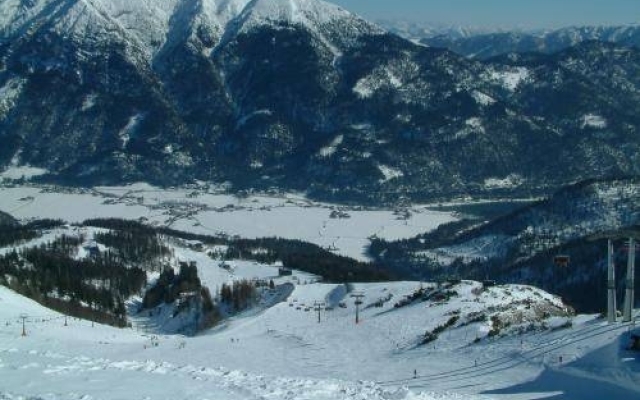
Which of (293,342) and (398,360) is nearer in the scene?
(398,360)

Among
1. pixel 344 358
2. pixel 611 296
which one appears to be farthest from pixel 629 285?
pixel 344 358

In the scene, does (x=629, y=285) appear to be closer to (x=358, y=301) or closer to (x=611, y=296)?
(x=611, y=296)

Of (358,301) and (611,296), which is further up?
(611,296)

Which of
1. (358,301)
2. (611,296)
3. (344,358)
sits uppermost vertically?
(611,296)

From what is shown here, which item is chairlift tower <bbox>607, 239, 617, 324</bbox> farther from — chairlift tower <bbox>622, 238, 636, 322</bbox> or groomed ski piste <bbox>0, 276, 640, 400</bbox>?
groomed ski piste <bbox>0, 276, 640, 400</bbox>

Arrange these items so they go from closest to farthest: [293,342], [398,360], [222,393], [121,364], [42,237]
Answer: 1. [222,393]
2. [121,364]
3. [398,360]
4. [293,342]
5. [42,237]

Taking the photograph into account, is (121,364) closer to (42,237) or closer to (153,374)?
(153,374)

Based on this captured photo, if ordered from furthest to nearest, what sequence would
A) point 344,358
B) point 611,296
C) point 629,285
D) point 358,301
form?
1. point 358,301
2. point 344,358
3. point 611,296
4. point 629,285

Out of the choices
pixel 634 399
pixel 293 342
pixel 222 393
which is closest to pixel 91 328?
pixel 293 342

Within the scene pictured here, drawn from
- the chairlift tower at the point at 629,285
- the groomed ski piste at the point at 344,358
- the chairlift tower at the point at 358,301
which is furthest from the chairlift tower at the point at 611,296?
the chairlift tower at the point at 358,301
